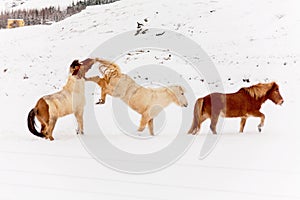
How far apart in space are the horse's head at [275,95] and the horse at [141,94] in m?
0.25

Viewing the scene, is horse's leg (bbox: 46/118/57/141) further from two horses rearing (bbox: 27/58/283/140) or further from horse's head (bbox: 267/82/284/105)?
horse's head (bbox: 267/82/284/105)

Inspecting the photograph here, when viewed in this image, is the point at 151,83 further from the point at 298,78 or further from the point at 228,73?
A: the point at 298,78

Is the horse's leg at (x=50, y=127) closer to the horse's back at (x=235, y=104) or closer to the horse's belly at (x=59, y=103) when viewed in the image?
the horse's belly at (x=59, y=103)

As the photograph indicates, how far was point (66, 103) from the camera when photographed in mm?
1307

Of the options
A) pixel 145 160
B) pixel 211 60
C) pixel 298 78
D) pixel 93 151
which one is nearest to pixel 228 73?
pixel 211 60

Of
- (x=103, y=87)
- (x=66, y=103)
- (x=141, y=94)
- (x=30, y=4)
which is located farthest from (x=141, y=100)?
(x=30, y=4)

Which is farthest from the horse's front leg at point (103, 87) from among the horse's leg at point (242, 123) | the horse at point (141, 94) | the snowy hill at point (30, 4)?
the horse's leg at point (242, 123)

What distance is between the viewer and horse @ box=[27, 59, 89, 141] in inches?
51.4

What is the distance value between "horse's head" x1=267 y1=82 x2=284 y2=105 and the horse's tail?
0.67 ft

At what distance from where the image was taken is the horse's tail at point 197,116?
4.16 feet

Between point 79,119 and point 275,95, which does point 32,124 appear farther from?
Result: point 275,95

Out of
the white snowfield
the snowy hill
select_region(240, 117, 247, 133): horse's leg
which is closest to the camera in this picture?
the white snowfield

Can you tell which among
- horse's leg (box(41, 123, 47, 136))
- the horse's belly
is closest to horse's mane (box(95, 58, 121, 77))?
the horse's belly

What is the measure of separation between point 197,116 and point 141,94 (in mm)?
182
